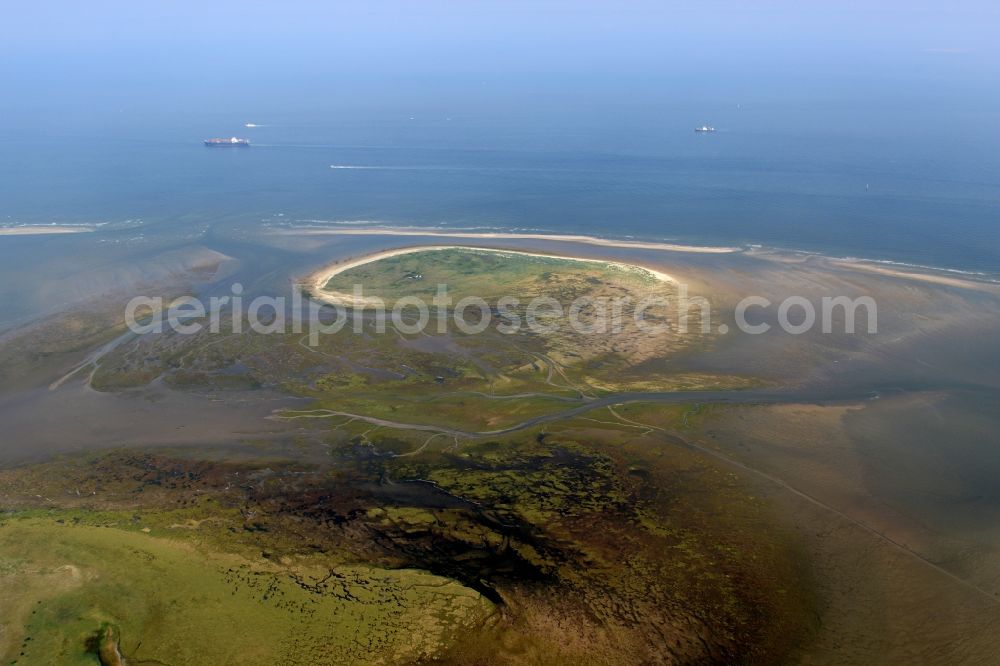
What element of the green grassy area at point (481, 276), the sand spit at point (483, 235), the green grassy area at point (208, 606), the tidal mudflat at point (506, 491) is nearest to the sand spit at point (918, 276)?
the tidal mudflat at point (506, 491)

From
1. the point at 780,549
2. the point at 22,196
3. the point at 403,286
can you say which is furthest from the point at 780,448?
the point at 22,196

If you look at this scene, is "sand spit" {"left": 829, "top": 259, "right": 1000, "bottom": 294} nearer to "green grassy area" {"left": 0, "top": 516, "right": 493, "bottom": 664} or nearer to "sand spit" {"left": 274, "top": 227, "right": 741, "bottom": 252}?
"sand spit" {"left": 274, "top": 227, "right": 741, "bottom": 252}

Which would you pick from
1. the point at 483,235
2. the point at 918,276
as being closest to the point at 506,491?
the point at 483,235

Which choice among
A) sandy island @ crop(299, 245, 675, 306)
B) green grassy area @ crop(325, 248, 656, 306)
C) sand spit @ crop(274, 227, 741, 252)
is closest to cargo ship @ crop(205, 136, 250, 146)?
sand spit @ crop(274, 227, 741, 252)

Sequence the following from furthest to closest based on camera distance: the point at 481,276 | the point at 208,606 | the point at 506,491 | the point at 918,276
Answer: the point at 481,276
the point at 918,276
the point at 506,491
the point at 208,606

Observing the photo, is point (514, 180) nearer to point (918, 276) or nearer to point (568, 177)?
point (568, 177)

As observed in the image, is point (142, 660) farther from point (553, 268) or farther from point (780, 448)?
point (553, 268)
